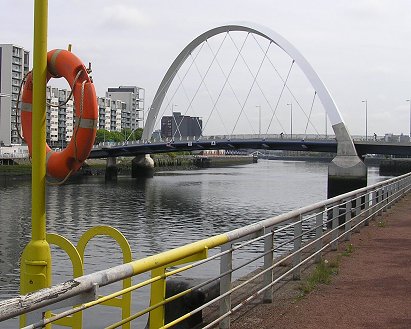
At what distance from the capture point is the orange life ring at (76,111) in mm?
5766

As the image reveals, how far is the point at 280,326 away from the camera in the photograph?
5418 mm

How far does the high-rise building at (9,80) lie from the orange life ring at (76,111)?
10361 cm

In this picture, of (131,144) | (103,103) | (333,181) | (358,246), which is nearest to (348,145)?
(333,181)

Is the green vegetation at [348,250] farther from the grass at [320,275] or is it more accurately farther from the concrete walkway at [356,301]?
the grass at [320,275]

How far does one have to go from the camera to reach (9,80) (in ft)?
366

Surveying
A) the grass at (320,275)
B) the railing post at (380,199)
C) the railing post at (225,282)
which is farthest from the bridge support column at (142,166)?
the railing post at (225,282)

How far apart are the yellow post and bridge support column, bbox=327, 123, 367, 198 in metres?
40.1

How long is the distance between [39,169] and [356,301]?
3735 mm

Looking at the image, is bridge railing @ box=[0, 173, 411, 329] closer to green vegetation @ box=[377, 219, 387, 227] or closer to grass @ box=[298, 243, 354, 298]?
grass @ box=[298, 243, 354, 298]

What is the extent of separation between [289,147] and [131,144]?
20.8m

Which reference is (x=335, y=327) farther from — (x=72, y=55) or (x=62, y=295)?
(x=72, y=55)

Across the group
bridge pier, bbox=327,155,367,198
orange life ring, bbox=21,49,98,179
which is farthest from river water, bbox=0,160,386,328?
orange life ring, bbox=21,49,98,179

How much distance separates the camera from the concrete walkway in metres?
5.57

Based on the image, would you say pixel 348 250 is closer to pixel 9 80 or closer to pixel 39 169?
pixel 39 169
